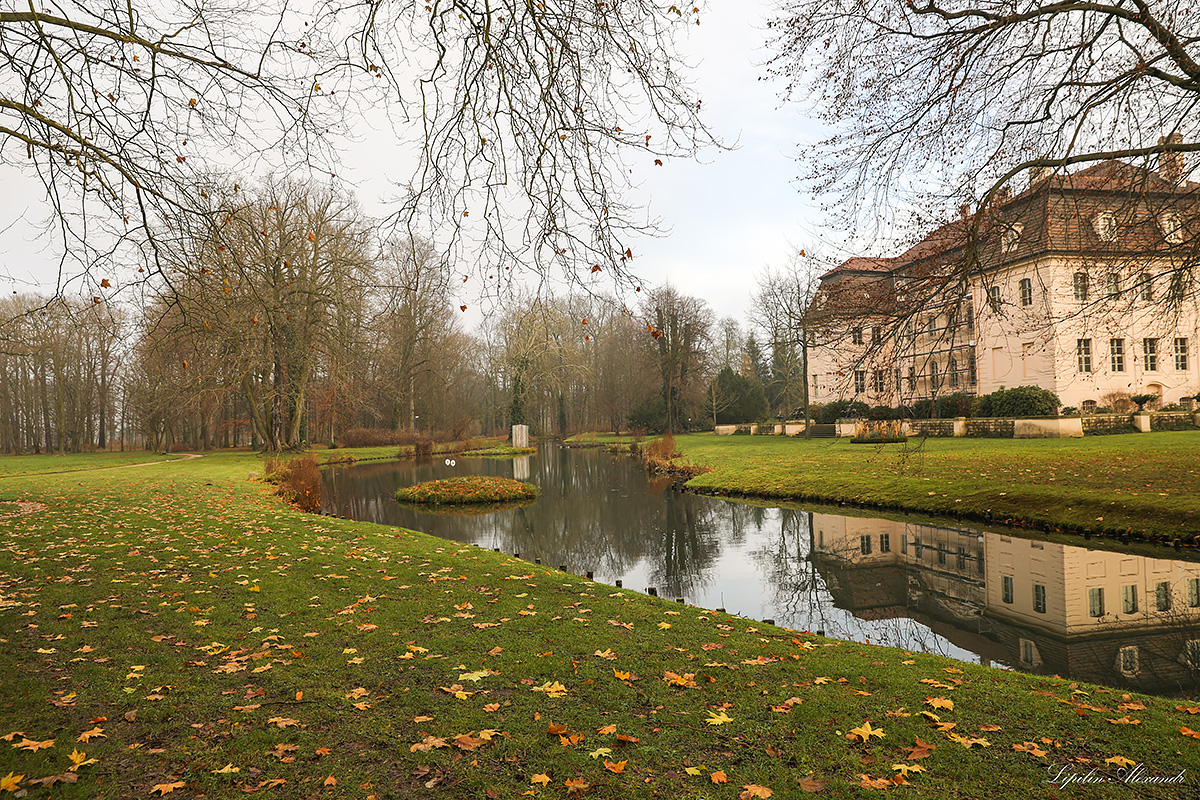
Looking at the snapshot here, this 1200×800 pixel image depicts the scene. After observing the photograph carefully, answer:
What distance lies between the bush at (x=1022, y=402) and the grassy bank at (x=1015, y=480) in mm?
3765

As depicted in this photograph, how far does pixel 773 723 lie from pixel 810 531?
A: 37.6 feet

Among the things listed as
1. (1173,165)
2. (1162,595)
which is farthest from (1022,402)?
(1162,595)

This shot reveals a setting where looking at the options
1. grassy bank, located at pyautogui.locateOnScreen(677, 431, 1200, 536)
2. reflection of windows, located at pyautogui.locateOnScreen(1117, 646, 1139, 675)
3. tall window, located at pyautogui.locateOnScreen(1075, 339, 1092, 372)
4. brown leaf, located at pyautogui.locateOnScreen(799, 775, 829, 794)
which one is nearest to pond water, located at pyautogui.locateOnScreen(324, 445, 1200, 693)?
reflection of windows, located at pyautogui.locateOnScreen(1117, 646, 1139, 675)

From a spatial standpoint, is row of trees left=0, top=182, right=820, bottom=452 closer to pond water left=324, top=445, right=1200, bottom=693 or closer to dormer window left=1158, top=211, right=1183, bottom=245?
pond water left=324, top=445, right=1200, bottom=693

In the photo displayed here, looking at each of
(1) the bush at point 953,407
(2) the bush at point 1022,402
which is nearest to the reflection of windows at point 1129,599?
(2) the bush at point 1022,402

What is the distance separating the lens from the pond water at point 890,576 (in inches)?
280

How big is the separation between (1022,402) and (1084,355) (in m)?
6.23

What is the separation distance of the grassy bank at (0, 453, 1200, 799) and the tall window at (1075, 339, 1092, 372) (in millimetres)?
30807

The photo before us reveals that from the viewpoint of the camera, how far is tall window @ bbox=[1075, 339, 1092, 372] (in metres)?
29.0

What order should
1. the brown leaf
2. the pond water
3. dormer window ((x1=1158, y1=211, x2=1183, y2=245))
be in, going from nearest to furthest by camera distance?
the brown leaf, the pond water, dormer window ((x1=1158, y1=211, x2=1183, y2=245))

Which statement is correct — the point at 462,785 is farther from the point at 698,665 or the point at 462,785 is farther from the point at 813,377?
the point at 813,377

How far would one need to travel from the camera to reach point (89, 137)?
6.54 meters

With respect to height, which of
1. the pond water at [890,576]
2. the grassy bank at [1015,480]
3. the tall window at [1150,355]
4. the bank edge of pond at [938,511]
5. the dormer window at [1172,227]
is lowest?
the pond water at [890,576]

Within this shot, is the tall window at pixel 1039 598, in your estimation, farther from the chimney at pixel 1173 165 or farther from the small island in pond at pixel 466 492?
the small island in pond at pixel 466 492
